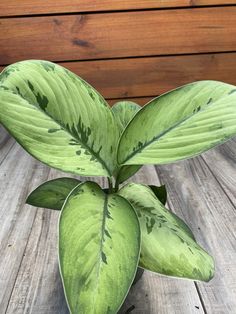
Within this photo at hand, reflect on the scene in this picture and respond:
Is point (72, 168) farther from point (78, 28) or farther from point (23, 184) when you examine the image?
point (78, 28)

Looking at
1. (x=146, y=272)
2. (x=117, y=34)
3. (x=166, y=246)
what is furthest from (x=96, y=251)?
(x=117, y=34)

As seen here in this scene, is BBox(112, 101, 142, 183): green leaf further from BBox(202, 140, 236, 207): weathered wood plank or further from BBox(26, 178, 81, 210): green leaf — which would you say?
BBox(202, 140, 236, 207): weathered wood plank

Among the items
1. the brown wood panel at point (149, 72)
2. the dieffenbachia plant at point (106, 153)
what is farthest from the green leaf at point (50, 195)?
the brown wood panel at point (149, 72)

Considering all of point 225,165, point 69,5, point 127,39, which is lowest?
point 225,165

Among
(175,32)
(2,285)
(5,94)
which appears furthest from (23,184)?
(175,32)

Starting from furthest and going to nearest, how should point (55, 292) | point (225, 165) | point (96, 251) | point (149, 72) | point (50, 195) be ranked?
point (149, 72) → point (225, 165) → point (55, 292) → point (50, 195) → point (96, 251)

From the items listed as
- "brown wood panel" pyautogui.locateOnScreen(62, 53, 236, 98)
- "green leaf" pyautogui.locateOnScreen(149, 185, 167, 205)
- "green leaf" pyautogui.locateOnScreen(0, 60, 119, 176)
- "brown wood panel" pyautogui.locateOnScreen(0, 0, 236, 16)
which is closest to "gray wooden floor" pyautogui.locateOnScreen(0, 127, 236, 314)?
"green leaf" pyautogui.locateOnScreen(149, 185, 167, 205)

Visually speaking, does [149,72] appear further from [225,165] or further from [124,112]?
[124,112]
